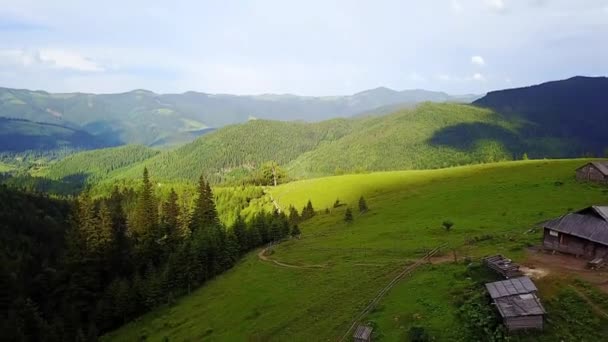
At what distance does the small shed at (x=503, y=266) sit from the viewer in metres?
40.9

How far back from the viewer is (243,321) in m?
53.7

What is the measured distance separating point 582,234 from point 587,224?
4.77 feet

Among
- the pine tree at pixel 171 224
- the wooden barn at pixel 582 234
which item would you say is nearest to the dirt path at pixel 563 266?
the wooden barn at pixel 582 234

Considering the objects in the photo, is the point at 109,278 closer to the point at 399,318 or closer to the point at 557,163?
the point at 399,318

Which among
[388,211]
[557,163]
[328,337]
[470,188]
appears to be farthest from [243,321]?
[557,163]

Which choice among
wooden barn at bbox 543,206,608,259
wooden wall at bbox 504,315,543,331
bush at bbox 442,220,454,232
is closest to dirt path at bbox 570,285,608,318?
wooden wall at bbox 504,315,543,331

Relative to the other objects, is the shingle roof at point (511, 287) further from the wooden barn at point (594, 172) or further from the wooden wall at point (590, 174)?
the wooden wall at point (590, 174)

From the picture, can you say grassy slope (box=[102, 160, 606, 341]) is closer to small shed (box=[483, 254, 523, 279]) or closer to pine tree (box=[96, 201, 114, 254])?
small shed (box=[483, 254, 523, 279])

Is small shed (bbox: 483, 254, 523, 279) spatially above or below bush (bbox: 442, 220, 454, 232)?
above

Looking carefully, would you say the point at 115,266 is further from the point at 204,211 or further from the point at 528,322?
the point at 528,322

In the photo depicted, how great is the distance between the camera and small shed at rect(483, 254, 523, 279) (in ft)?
134

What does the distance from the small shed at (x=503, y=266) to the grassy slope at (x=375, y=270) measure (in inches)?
125

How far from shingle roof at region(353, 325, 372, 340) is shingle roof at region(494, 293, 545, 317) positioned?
35.6ft

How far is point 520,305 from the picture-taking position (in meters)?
34.1
